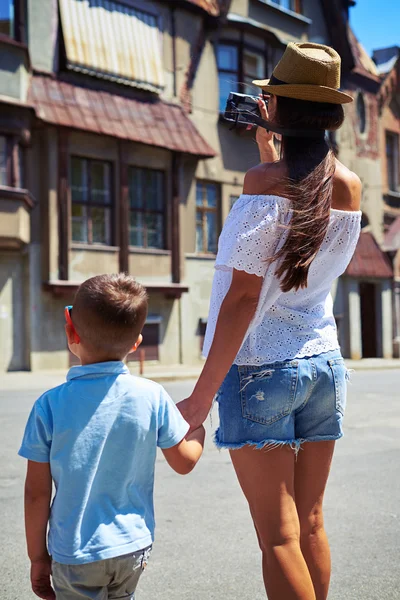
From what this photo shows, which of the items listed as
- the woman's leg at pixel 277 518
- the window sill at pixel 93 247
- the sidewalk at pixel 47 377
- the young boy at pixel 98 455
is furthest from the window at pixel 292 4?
the young boy at pixel 98 455

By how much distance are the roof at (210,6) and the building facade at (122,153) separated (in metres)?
0.06

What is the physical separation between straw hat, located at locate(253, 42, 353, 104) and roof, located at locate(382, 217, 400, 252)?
85.6 ft

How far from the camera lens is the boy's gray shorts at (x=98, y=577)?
2117 mm

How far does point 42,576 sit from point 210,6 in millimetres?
22748

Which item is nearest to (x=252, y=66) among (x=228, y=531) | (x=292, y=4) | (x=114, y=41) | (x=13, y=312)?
(x=292, y=4)

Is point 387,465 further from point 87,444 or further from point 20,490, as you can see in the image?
point 87,444

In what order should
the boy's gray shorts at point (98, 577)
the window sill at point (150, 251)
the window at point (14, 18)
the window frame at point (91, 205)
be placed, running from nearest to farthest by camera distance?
the boy's gray shorts at point (98, 577) < the window at point (14, 18) < the window frame at point (91, 205) < the window sill at point (150, 251)

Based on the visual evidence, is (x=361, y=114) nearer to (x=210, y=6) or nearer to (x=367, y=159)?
(x=367, y=159)

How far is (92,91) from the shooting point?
20.1 metres

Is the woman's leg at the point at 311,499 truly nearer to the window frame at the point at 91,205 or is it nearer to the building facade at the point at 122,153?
the building facade at the point at 122,153

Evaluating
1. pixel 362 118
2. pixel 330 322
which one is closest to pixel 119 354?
pixel 330 322

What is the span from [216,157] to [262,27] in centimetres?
445

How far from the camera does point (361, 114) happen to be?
2912 centimetres

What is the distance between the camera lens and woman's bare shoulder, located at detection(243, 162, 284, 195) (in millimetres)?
2436
